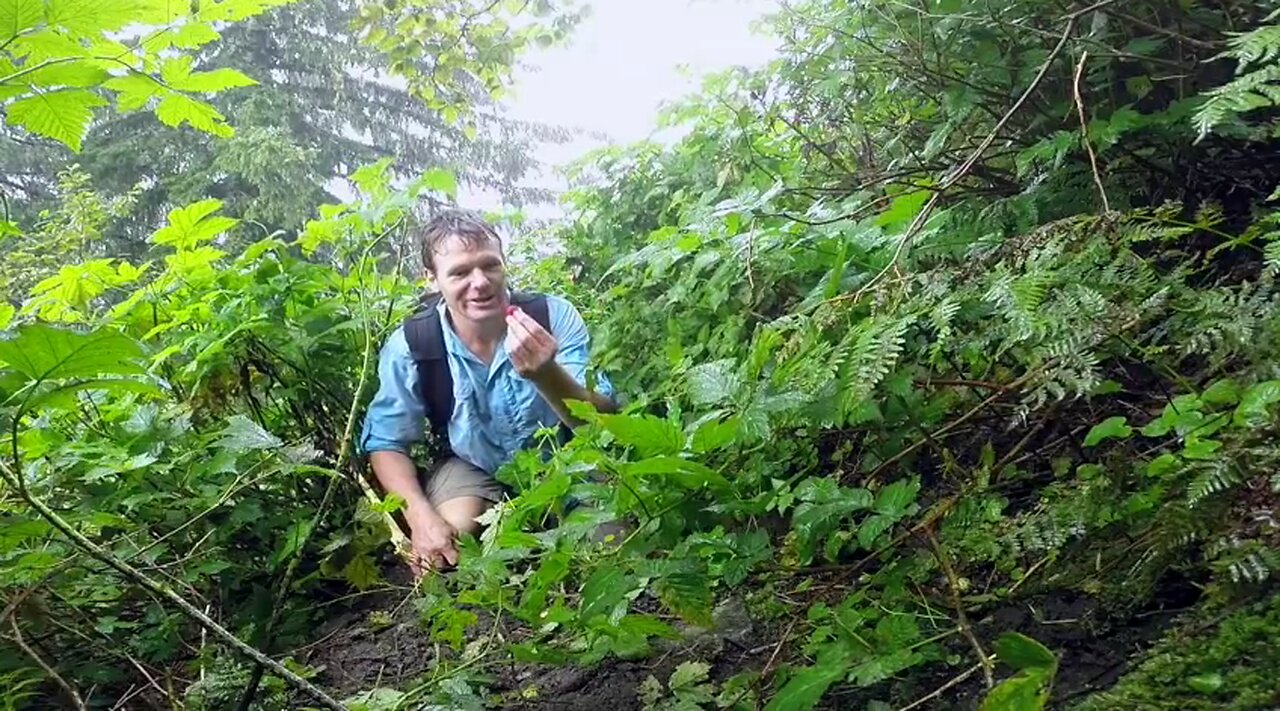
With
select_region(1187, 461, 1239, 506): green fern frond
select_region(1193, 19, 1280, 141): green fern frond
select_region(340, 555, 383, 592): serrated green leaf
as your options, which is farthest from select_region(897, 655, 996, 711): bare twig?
select_region(340, 555, 383, 592): serrated green leaf

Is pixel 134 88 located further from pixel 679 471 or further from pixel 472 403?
pixel 472 403

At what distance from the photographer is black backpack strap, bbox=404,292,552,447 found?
3.08 m

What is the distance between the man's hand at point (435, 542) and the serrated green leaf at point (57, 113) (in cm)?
150

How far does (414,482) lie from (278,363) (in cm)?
63

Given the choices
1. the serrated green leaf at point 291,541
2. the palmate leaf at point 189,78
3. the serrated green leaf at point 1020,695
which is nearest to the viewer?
the serrated green leaf at point 1020,695

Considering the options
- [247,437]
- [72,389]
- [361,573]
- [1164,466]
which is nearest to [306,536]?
[361,573]

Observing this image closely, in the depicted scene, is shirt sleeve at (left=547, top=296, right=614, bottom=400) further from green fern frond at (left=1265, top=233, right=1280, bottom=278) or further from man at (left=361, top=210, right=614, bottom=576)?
green fern frond at (left=1265, top=233, right=1280, bottom=278)

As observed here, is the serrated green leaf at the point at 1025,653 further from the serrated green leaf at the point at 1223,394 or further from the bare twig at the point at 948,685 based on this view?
the serrated green leaf at the point at 1223,394

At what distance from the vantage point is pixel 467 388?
3.11 m

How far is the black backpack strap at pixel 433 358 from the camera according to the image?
3.08 metres

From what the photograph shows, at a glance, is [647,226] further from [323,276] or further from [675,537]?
[675,537]

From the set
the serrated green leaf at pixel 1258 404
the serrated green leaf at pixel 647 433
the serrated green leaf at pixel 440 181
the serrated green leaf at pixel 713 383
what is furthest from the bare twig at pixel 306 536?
the serrated green leaf at pixel 1258 404

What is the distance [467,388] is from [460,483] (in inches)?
14.1

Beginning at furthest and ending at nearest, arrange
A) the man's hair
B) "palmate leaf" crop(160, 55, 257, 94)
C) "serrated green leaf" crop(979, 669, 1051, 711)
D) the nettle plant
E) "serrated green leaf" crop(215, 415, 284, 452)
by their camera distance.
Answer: the man's hair, "serrated green leaf" crop(215, 415, 284, 452), the nettle plant, "palmate leaf" crop(160, 55, 257, 94), "serrated green leaf" crop(979, 669, 1051, 711)
